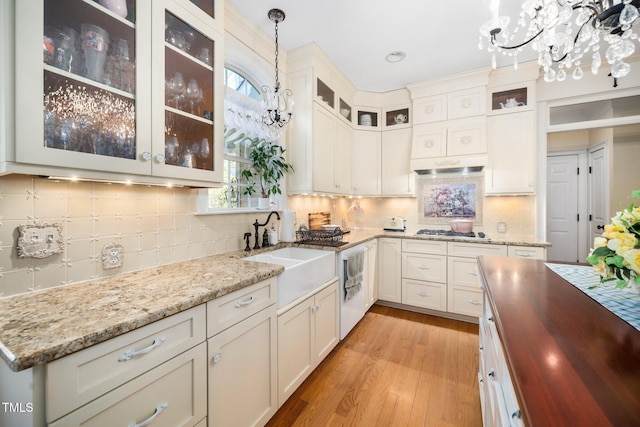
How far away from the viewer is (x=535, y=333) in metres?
0.75

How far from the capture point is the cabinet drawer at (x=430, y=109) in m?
3.20

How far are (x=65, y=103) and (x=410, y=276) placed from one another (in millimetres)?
3231

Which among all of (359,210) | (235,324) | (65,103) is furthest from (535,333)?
(359,210)

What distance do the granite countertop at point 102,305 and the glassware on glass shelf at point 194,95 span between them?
0.95 metres

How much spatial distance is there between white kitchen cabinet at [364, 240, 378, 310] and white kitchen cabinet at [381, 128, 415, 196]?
0.87 meters

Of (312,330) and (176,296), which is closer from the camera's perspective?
(176,296)

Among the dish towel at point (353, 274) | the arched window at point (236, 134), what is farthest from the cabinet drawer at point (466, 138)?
the arched window at point (236, 134)

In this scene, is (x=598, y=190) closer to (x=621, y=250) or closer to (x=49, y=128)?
(x=621, y=250)

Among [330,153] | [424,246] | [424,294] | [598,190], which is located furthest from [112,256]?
[598,190]

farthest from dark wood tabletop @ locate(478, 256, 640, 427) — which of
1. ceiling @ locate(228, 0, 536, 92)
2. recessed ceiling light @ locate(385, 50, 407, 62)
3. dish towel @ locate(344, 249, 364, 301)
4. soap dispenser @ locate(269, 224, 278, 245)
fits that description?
recessed ceiling light @ locate(385, 50, 407, 62)

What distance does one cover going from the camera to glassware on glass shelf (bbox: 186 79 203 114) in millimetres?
1480

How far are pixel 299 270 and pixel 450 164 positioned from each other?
2.41 m

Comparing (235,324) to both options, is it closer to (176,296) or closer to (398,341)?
(176,296)

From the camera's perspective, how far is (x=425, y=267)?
3.05 metres
